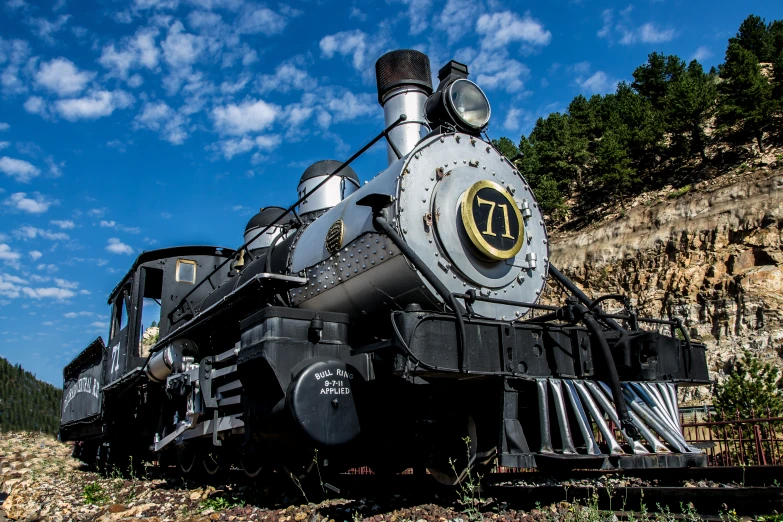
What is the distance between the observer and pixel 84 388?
12.0 metres

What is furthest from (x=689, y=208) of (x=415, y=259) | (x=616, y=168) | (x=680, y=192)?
(x=415, y=259)

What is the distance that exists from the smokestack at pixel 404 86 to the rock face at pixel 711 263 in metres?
14.5

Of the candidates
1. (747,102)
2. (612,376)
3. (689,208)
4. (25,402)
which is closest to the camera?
(612,376)

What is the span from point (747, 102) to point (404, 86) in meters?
24.7

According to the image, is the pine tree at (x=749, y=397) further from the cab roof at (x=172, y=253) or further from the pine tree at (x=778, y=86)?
the pine tree at (x=778, y=86)

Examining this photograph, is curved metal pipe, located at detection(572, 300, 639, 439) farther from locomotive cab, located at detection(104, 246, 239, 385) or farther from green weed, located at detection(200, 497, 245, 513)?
locomotive cab, located at detection(104, 246, 239, 385)

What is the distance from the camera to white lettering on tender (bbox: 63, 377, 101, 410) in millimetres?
10999

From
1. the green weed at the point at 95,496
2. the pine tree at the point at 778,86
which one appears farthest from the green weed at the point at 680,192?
the green weed at the point at 95,496

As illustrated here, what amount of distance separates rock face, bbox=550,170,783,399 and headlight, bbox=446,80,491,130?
14.5m

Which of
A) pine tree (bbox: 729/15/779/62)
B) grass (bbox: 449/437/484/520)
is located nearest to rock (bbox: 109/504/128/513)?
grass (bbox: 449/437/484/520)

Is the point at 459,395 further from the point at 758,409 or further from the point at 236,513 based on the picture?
the point at 758,409

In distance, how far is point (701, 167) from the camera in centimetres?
2627

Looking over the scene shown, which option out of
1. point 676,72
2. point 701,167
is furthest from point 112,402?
point 676,72

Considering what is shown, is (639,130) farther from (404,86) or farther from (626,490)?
(626,490)
